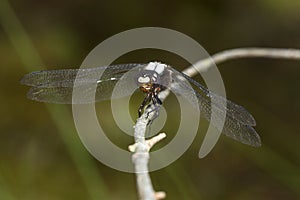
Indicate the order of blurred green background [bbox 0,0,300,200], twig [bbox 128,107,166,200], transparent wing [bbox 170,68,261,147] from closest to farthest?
1. twig [bbox 128,107,166,200]
2. transparent wing [bbox 170,68,261,147]
3. blurred green background [bbox 0,0,300,200]

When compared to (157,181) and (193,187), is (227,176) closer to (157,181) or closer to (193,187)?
(193,187)

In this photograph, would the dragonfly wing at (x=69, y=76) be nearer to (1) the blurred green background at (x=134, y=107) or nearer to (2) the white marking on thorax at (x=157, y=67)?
(2) the white marking on thorax at (x=157, y=67)

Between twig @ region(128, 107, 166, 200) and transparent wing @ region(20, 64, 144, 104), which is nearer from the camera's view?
twig @ region(128, 107, 166, 200)

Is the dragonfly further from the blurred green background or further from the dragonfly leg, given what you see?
the blurred green background

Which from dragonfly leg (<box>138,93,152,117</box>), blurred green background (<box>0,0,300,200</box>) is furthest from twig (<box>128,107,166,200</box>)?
blurred green background (<box>0,0,300,200</box>)

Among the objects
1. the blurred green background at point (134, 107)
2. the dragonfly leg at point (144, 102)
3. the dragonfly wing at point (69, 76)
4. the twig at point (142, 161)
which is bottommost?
the blurred green background at point (134, 107)

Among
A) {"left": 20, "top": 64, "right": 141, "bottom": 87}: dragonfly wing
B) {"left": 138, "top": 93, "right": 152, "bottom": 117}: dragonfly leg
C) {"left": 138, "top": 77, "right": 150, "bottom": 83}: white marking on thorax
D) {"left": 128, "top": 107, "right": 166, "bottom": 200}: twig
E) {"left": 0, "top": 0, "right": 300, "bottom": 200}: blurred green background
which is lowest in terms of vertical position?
{"left": 0, "top": 0, "right": 300, "bottom": 200}: blurred green background

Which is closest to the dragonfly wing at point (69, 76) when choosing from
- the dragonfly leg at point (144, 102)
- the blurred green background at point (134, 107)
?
the dragonfly leg at point (144, 102)
